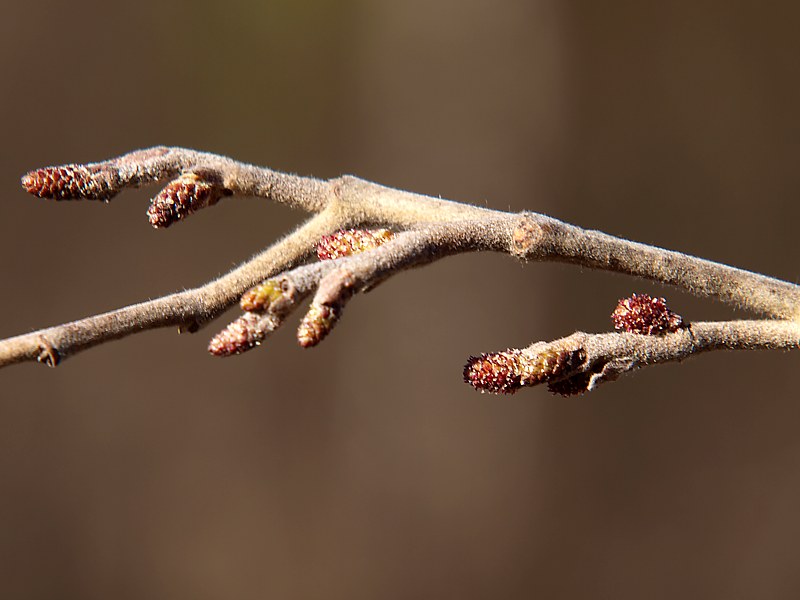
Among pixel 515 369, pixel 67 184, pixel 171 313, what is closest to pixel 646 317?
pixel 515 369

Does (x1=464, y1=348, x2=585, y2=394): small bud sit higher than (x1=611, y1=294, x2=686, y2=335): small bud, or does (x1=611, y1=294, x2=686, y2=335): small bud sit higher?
(x1=611, y1=294, x2=686, y2=335): small bud

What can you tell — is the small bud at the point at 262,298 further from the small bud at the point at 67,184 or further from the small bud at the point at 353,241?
the small bud at the point at 67,184

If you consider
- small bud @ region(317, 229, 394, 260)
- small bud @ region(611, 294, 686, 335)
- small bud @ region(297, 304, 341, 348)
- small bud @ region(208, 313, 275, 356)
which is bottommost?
small bud @ region(611, 294, 686, 335)

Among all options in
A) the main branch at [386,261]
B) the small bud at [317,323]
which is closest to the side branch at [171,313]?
the main branch at [386,261]

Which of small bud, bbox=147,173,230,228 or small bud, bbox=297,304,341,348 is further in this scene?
small bud, bbox=147,173,230,228

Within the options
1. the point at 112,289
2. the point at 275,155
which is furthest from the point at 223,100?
the point at 112,289

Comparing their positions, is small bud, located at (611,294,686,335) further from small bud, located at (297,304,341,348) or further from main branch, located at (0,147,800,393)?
small bud, located at (297,304,341,348)

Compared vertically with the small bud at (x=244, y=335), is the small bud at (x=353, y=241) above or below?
above

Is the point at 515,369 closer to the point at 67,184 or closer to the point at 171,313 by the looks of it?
the point at 171,313

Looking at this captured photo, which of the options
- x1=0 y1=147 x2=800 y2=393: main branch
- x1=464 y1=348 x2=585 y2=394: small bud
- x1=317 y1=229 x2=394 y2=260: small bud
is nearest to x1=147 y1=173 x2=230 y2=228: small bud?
x1=0 y1=147 x2=800 y2=393: main branch
